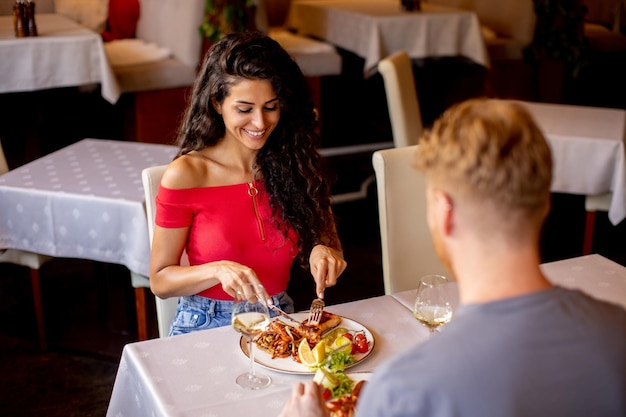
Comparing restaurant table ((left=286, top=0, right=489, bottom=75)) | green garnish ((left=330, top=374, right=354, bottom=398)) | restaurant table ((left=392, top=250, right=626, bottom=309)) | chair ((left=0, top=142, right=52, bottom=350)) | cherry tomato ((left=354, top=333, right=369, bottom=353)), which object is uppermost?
restaurant table ((left=286, top=0, right=489, bottom=75))

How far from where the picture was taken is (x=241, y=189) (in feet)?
6.88

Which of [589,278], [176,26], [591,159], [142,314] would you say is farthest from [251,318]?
[176,26]

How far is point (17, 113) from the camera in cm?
575

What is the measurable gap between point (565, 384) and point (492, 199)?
0.22 meters

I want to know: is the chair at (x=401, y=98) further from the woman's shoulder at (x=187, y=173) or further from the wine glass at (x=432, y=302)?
the wine glass at (x=432, y=302)

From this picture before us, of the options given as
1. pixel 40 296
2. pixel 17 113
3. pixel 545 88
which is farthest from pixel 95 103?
pixel 545 88

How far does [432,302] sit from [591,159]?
2.11 m

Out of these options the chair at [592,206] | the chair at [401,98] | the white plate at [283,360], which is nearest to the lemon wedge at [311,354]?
the white plate at [283,360]

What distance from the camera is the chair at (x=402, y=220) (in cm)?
229

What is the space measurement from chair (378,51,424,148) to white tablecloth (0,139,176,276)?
1.18 m

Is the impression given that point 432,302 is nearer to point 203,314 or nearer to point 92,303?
point 203,314

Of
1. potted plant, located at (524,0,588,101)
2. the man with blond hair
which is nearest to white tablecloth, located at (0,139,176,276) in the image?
the man with blond hair

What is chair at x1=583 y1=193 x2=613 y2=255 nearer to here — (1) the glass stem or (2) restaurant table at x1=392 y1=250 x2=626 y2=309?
(2) restaurant table at x1=392 y1=250 x2=626 y2=309

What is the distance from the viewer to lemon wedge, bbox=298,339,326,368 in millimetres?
1610
